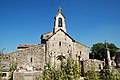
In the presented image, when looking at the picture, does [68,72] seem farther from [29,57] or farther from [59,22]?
[59,22]

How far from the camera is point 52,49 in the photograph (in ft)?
101

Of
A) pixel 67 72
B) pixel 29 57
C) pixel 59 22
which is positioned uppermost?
pixel 59 22

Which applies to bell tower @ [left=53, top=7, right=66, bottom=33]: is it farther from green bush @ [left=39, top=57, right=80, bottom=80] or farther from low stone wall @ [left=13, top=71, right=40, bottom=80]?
green bush @ [left=39, top=57, right=80, bottom=80]

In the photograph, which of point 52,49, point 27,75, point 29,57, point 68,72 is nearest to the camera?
point 68,72

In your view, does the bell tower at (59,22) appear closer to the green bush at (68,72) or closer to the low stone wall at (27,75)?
the low stone wall at (27,75)

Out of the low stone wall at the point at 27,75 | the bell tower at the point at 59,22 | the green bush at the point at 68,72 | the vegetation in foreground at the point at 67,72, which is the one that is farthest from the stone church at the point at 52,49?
the green bush at the point at 68,72

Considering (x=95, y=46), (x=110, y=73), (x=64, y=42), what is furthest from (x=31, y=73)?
(x=95, y=46)

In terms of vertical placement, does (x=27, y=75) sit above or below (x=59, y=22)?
below

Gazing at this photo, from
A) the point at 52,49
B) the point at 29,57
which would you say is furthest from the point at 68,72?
the point at 52,49

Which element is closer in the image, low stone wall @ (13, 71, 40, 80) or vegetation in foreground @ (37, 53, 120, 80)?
vegetation in foreground @ (37, 53, 120, 80)

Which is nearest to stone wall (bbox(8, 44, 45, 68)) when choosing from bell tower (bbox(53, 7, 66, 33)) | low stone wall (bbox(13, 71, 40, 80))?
bell tower (bbox(53, 7, 66, 33))

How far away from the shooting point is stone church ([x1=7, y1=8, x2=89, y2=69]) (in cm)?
2886

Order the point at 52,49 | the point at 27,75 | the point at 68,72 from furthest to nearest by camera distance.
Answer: the point at 52,49 < the point at 27,75 < the point at 68,72

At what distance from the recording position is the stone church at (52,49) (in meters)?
28.9
